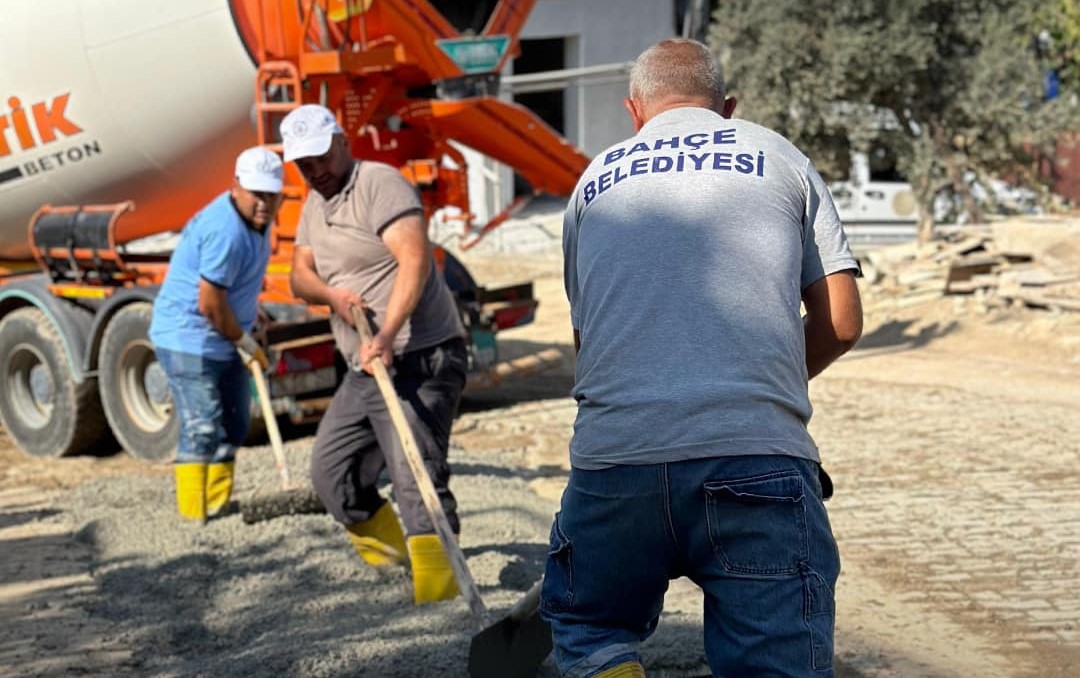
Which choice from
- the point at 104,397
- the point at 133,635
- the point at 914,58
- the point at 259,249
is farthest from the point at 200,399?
the point at 914,58

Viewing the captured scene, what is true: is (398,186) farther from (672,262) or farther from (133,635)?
(672,262)

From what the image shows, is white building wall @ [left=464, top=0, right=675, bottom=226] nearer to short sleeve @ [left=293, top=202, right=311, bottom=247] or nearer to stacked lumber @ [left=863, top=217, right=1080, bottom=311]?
stacked lumber @ [left=863, top=217, right=1080, bottom=311]

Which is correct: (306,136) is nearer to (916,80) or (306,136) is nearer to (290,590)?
(290,590)

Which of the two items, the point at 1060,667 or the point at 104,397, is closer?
the point at 1060,667

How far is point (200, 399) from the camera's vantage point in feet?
21.6

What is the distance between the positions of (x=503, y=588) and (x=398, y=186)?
66.1 inches

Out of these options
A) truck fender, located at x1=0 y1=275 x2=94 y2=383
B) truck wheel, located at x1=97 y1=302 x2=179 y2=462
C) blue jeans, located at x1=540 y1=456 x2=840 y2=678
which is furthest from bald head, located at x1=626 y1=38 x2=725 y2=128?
truck fender, located at x1=0 y1=275 x2=94 y2=383

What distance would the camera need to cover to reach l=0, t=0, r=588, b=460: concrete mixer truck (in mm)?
8500

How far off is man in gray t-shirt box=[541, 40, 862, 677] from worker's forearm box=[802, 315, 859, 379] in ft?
0.09

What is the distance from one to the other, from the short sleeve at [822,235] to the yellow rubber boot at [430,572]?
2.53 meters

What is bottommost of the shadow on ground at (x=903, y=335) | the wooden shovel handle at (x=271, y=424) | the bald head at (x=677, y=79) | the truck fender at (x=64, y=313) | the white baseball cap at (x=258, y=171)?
the shadow on ground at (x=903, y=335)

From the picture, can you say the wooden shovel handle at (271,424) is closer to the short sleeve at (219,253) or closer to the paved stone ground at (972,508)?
the short sleeve at (219,253)

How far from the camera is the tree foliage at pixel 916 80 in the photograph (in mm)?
13742

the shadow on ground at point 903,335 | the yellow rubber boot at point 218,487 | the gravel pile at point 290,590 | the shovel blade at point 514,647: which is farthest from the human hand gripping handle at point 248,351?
the shadow on ground at point 903,335
